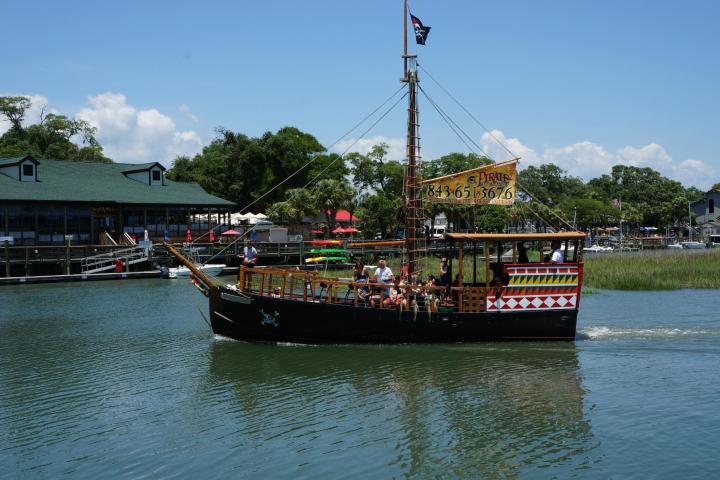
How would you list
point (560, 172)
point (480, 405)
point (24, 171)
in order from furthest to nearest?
point (560, 172) → point (24, 171) → point (480, 405)

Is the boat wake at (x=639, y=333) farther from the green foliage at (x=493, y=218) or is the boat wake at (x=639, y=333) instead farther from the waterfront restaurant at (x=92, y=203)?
the green foliage at (x=493, y=218)

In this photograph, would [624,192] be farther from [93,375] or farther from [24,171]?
[93,375]

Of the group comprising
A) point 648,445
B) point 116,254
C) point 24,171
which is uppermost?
point 24,171

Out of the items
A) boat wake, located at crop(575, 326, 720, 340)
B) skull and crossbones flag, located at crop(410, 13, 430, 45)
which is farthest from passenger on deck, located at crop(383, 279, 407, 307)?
skull and crossbones flag, located at crop(410, 13, 430, 45)

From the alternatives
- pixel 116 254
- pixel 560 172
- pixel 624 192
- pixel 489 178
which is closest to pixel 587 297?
pixel 489 178

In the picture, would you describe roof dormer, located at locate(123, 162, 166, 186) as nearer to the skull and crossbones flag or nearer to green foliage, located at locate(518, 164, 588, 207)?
the skull and crossbones flag

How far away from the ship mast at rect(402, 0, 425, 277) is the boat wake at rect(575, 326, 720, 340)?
5.92 m

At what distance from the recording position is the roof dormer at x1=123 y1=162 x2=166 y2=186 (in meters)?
61.2

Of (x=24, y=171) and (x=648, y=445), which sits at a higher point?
(x=24, y=171)

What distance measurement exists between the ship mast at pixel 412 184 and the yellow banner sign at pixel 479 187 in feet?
2.75

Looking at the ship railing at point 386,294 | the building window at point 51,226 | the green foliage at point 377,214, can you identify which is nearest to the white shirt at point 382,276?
the ship railing at point 386,294

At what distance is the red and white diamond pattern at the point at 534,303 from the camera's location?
21.7m

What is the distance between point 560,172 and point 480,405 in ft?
347

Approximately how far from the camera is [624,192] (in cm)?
12188
